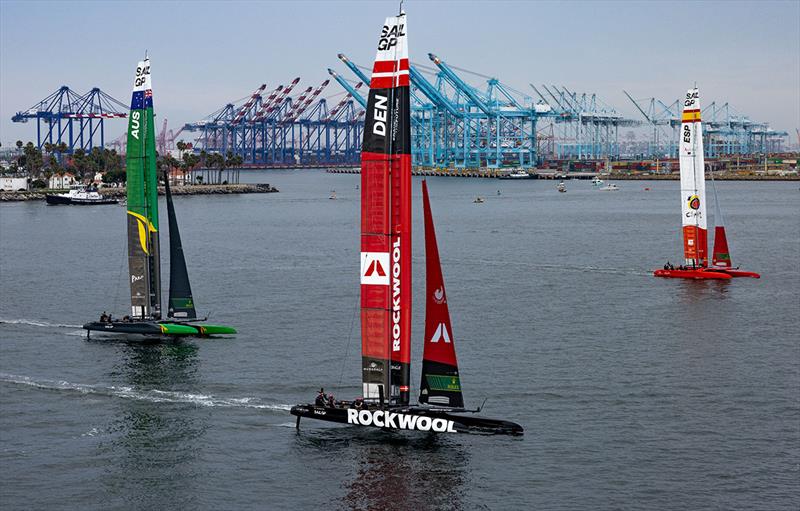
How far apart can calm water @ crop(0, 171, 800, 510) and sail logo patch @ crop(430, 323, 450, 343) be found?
190cm

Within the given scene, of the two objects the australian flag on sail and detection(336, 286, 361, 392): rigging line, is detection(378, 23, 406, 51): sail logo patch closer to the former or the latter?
detection(336, 286, 361, 392): rigging line

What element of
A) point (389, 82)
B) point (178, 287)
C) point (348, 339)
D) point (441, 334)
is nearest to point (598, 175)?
point (348, 339)

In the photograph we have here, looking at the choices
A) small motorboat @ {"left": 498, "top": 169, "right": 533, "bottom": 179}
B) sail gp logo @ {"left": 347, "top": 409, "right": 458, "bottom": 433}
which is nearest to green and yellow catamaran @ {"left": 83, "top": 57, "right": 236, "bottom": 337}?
sail gp logo @ {"left": 347, "top": 409, "right": 458, "bottom": 433}

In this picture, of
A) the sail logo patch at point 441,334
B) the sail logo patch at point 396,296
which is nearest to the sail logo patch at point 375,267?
the sail logo patch at point 396,296

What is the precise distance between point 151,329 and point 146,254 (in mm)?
2361

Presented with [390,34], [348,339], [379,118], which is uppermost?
[390,34]

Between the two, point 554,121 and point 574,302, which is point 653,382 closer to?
point 574,302

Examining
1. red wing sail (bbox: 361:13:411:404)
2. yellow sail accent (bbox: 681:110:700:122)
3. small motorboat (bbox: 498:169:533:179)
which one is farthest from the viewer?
small motorboat (bbox: 498:169:533:179)

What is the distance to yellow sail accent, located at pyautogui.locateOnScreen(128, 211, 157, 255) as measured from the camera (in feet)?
95.7

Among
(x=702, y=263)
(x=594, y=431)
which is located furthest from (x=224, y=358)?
(x=702, y=263)

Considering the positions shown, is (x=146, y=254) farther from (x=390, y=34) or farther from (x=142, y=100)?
(x=390, y=34)

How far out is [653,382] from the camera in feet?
78.7

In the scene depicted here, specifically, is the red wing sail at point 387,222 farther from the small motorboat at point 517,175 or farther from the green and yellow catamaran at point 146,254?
the small motorboat at point 517,175

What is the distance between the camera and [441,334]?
1858 cm
